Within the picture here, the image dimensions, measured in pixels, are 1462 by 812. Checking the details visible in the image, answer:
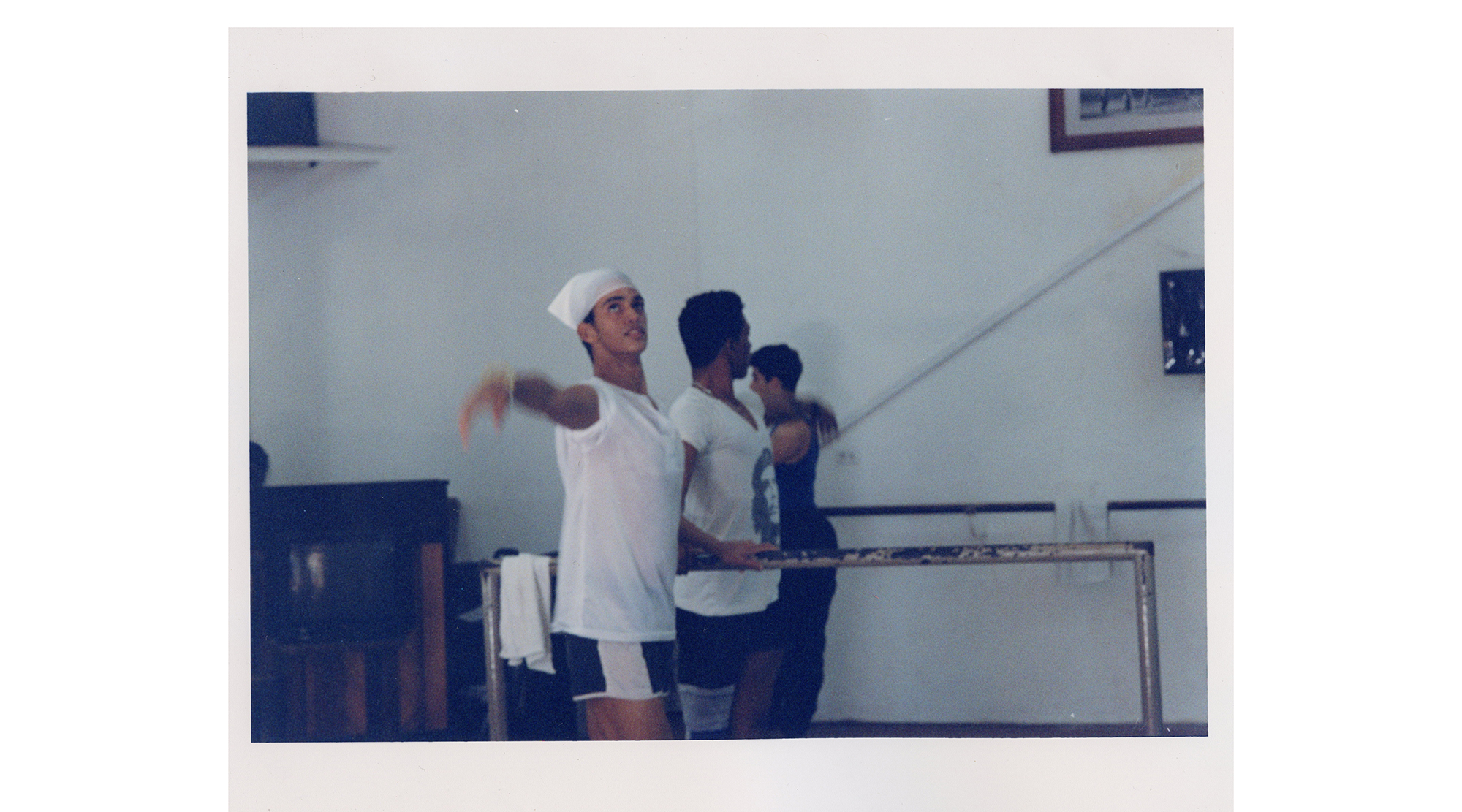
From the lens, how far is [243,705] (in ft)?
8.89

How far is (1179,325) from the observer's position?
3.29m

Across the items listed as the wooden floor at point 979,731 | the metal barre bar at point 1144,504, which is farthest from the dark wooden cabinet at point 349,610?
the metal barre bar at point 1144,504

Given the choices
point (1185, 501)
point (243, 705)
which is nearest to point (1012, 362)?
point (1185, 501)

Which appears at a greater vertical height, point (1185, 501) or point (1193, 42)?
point (1193, 42)

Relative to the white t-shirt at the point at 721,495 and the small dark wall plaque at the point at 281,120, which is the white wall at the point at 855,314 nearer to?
the small dark wall plaque at the point at 281,120

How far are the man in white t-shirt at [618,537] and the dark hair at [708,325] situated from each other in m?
0.19

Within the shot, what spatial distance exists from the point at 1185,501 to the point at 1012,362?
23.8 inches

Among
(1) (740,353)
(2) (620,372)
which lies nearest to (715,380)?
(1) (740,353)

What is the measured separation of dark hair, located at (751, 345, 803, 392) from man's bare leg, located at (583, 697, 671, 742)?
954mm

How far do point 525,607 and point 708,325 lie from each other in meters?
0.84

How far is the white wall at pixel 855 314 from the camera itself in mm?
3098

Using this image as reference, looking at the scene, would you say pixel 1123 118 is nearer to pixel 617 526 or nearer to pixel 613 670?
pixel 617 526
